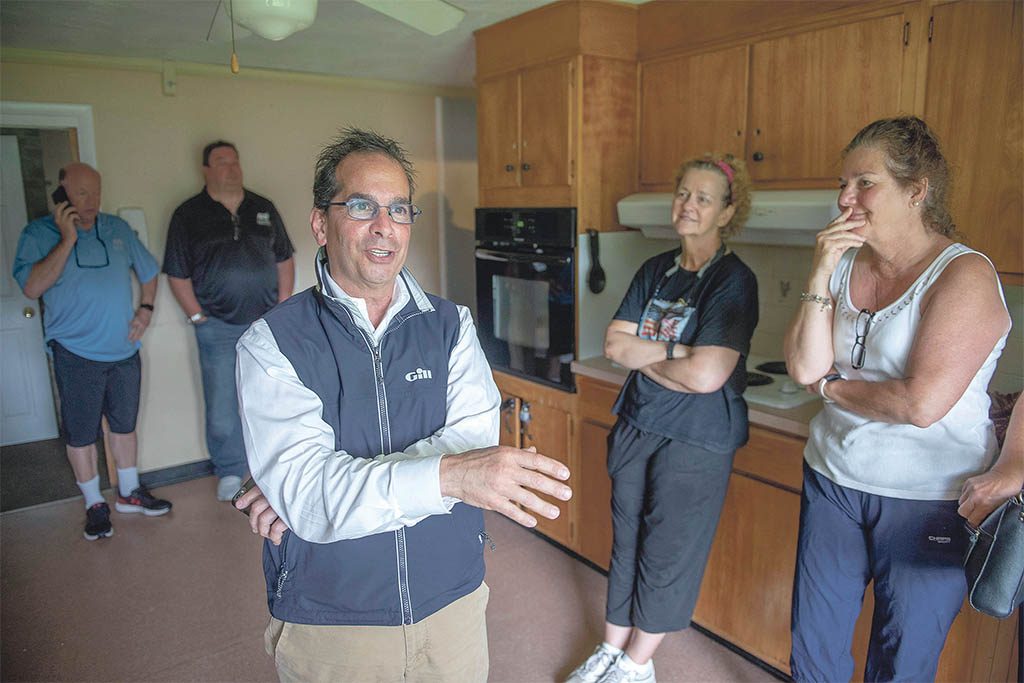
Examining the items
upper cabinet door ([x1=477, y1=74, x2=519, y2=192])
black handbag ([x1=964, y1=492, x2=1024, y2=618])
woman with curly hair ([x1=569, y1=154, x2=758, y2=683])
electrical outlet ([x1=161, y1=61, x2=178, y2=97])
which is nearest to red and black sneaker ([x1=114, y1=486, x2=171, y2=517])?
electrical outlet ([x1=161, y1=61, x2=178, y2=97])

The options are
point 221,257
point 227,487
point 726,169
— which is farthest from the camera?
point 227,487

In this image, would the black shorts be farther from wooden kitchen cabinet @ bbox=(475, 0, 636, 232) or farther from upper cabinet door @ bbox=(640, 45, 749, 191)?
upper cabinet door @ bbox=(640, 45, 749, 191)

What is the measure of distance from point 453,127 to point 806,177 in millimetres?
2593

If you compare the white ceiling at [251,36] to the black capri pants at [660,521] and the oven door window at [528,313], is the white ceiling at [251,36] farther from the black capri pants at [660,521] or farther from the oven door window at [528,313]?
the black capri pants at [660,521]

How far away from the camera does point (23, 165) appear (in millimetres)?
4004

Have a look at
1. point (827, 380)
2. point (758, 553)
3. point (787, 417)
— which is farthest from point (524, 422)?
point (827, 380)

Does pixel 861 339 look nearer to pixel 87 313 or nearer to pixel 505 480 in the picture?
pixel 505 480

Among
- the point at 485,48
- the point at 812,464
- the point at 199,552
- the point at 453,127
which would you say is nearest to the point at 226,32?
the point at 485,48

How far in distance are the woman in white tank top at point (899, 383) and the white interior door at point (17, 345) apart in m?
3.90

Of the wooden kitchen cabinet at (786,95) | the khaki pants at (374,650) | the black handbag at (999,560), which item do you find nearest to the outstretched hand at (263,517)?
the khaki pants at (374,650)

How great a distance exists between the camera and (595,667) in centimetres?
220

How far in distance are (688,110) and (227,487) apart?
2.78 metres

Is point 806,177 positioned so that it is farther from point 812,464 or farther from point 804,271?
point 812,464

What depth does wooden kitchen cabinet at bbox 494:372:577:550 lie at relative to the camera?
9.43ft
